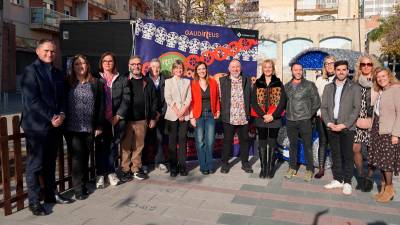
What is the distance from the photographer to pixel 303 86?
6.12m

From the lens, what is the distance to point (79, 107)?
4.97 meters

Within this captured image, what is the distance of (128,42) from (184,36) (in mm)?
1088

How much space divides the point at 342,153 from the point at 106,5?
35.0 meters

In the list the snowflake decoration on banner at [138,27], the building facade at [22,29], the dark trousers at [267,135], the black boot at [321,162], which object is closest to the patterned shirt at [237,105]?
the dark trousers at [267,135]

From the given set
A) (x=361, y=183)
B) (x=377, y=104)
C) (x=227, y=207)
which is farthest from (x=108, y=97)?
(x=361, y=183)

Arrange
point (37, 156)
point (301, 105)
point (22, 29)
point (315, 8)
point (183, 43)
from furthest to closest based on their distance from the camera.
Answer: point (315, 8) → point (22, 29) → point (183, 43) → point (301, 105) → point (37, 156)

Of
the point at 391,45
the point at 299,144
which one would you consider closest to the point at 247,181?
the point at 299,144

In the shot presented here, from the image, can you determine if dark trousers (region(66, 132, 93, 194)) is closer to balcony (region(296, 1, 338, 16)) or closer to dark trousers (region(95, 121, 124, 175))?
dark trousers (region(95, 121, 124, 175))

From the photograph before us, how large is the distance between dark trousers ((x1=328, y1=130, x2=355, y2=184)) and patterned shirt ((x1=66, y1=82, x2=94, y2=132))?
137 inches

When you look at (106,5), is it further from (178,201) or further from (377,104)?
(377,104)

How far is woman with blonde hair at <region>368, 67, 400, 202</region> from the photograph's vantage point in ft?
16.3

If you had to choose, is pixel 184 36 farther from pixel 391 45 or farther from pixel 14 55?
pixel 391 45

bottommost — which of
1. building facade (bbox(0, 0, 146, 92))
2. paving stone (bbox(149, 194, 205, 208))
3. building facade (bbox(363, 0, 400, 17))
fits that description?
paving stone (bbox(149, 194, 205, 208))

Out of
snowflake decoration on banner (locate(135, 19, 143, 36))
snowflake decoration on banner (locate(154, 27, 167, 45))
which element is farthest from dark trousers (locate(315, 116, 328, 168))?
snowflake decoration on banner (locate(135, 19, 143, 36))
